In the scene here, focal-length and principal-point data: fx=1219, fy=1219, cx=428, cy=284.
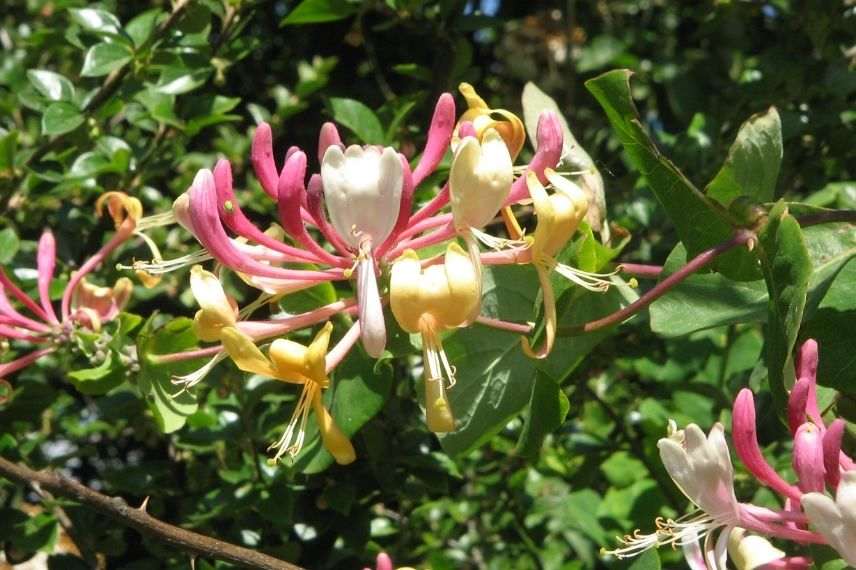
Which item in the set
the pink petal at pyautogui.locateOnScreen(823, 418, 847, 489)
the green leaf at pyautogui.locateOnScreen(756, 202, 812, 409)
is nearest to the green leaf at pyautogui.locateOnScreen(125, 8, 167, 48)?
the green leaf at pyautogui.locateOnScreen(756, 202, 812, 409)

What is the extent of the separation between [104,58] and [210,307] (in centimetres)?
65

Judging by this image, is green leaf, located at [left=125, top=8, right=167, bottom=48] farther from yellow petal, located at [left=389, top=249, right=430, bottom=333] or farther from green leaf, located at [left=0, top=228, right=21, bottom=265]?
yellow petal, located at [left=389, top=249, right=430, bottom=333]

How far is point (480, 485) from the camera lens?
6.20 ft

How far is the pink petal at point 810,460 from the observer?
2.36 feet

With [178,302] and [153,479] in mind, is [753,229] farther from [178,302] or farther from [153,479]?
[178,302]

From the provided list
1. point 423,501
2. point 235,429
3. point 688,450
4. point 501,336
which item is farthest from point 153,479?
point 688,450

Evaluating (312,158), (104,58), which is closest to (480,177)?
(104,58)

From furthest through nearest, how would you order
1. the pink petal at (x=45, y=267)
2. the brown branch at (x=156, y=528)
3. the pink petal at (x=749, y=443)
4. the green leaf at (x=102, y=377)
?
the pink petal at (x=45, y=267), the green leaf at (x=102, y=377), the brown branch at (x=156, y=528), the pink petal at (x=749, y=443)

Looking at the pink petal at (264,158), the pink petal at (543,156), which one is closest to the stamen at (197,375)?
the pink petal at (264,158)

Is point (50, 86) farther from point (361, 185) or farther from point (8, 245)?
point (361, 185)

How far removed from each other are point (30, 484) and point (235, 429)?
364mm

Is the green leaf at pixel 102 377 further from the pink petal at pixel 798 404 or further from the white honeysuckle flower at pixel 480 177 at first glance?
the pink petal at pixel 798 404

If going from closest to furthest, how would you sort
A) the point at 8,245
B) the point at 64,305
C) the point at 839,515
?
the point at 839,515 < the point at 64,305 < the point at 8,245

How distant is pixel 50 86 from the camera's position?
143cm
